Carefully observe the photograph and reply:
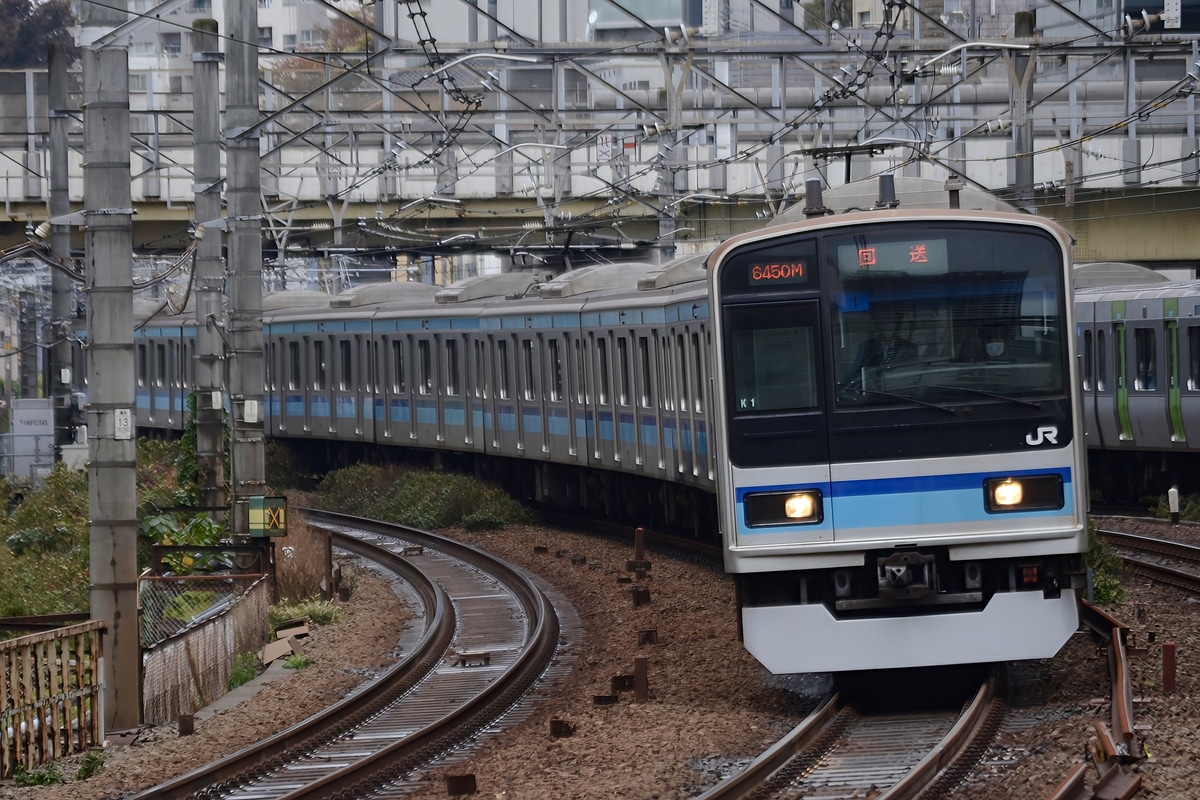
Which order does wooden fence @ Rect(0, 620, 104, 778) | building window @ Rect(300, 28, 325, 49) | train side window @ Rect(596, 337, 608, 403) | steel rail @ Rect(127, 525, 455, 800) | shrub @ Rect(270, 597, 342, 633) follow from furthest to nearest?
building window @ Rect(300, 28, 325, 49), train side window @ Rect(596, 337, 608, 403), shrub @ Rect(270, 597, 342, 633), wooden fence @ Rect(0, 620, 104, 778), steel rail @ Rect(127, 525, 455, 800)

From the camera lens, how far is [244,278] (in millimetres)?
16375

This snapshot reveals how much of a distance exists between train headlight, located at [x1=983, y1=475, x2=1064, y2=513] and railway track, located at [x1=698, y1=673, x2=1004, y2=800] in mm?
982

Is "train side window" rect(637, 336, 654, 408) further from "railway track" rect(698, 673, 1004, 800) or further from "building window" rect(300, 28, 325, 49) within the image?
"building window" rect(300, 28, 325, 49)

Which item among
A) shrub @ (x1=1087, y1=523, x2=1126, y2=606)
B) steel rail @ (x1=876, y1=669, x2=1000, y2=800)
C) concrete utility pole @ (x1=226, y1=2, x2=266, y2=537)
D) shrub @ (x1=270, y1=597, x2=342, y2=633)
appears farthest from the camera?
concrete utility pole @ (x1=226, y1=2, x2=266, y2=537)

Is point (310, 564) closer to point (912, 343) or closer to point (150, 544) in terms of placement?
point (150, 544)

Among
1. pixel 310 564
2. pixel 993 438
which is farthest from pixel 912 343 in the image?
pixel 310 564

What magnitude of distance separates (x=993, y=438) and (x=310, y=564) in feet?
30.4

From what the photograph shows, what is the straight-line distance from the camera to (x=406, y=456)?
28.5m

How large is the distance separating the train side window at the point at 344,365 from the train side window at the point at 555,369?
22.9ft

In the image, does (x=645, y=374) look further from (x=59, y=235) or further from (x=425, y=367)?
(x=59, y=235)

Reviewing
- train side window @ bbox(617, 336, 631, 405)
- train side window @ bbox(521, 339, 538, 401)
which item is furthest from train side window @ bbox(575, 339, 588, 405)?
train side window @ bbox(521, 339, 538, 401)

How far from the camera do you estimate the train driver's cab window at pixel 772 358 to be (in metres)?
9.12

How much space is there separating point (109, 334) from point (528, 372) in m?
10.9

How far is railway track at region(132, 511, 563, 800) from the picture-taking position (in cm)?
893
